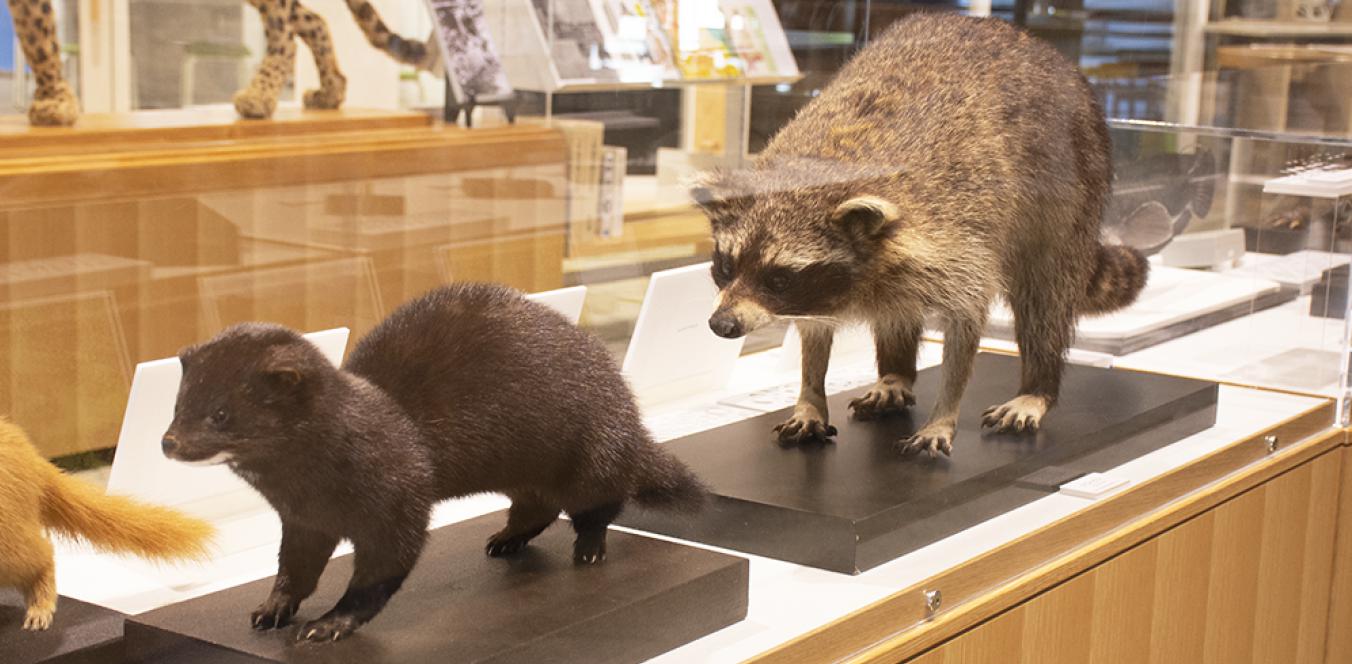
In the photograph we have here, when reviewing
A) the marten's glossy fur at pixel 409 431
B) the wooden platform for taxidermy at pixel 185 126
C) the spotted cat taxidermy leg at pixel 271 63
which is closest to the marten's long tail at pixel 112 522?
the marten's glossy fur at pixel 409 431

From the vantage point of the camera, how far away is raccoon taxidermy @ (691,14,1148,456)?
1.59 meters

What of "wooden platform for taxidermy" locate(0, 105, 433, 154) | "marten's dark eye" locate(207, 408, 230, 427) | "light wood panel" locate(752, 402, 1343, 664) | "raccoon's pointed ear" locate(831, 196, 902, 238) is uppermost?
"wooden platform for taxidermy" locate(0, 105, 433, 154)

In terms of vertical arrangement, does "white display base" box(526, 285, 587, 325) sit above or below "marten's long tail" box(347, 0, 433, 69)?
below

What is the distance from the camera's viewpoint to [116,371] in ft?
4.27

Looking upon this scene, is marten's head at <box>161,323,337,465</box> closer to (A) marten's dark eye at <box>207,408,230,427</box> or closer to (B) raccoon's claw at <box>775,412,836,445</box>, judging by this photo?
(A) marten's dark eye at <box>207,408,230,427</box>

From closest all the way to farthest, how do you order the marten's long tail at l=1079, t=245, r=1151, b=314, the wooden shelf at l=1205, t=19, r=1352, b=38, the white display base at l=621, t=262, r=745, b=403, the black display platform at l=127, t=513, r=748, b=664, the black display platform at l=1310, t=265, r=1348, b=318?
1. the black display platform at l=127, t=513, r=748, b=664
2. the white display base at l=621, t=262, r=745, b=403
3. the marten's long tail at l=1079, t=245, r=1151, b=314
4. the wooden shelf at l=1205, t=19, r=1352, b=38
5. the black display platform at l=1310, t=265, r=1348, b=318

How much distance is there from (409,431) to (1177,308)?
5.76ft

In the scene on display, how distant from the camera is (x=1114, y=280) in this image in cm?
219

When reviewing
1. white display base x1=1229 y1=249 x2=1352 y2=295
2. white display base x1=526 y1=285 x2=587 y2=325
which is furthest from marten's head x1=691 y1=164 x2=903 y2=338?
white display base x1=1229 y1=249 x2=1352 y2=295

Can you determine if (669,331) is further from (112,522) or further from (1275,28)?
(1275,28)

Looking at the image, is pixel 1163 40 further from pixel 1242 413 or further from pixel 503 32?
pixel 503 32

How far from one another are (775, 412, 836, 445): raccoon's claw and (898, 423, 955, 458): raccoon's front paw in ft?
0.30

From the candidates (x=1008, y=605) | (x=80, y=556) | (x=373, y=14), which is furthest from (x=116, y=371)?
(x=1008, y=605)

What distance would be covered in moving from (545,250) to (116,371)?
0.62 meters
